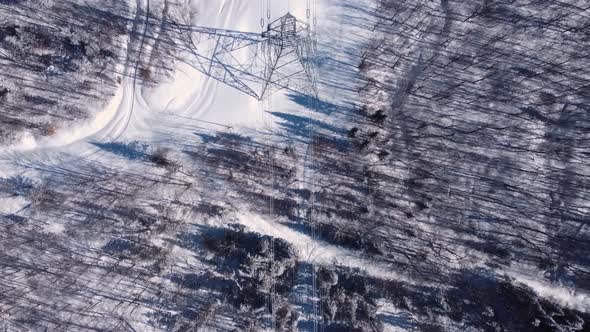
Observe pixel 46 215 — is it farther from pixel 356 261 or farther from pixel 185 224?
pixel 356 261

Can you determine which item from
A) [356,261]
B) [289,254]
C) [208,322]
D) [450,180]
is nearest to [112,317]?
[208,322]

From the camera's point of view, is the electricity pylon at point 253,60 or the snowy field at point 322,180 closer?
the snowy field at point 322,180

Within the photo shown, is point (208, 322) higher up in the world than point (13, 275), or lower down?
lower down

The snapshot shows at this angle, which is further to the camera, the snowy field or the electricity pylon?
the electricity pylon

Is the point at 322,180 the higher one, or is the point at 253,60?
the point at 253,60

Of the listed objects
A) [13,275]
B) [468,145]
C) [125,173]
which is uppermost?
[468,145]

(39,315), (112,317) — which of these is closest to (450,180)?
(112,317)
